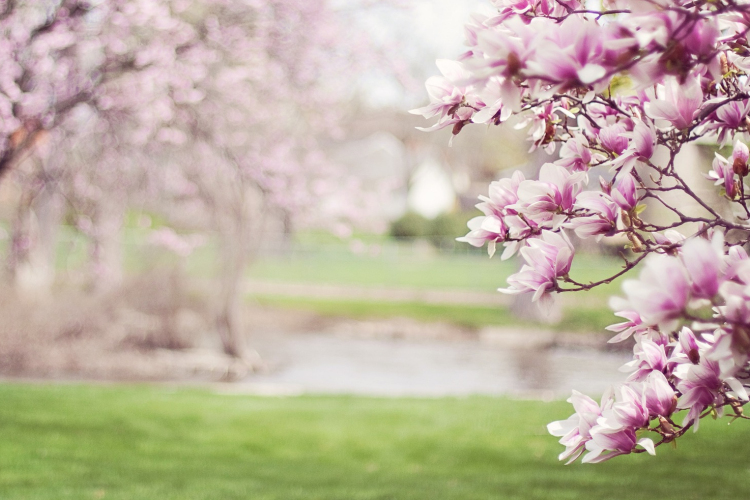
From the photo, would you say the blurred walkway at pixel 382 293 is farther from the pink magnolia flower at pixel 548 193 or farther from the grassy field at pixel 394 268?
the pink magnolia flower at pixel 548 193

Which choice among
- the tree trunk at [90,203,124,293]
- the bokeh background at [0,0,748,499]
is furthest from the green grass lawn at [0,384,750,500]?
the tree trunk at [90,203,124,293]

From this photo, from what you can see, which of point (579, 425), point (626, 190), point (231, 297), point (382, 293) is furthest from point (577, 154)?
point (382, 293)

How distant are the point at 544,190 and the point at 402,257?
2901 cm

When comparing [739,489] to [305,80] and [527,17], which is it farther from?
[305,80]

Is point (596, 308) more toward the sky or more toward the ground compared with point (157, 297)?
more toward the ground

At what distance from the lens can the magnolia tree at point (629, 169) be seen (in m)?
1.36

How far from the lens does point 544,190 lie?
1858 mm

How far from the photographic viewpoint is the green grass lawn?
448 cm

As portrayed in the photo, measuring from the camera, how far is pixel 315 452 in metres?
6.12

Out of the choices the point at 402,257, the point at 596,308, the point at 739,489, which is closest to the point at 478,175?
the point at 402,257

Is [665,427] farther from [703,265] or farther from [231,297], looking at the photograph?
[231,297]

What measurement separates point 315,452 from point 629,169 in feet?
15.8

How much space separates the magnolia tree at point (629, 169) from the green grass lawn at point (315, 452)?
8.52 feet

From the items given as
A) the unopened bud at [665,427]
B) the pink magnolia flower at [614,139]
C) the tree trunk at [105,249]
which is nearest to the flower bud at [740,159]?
the pink magnolia flower at [614,139]
